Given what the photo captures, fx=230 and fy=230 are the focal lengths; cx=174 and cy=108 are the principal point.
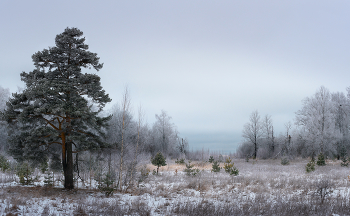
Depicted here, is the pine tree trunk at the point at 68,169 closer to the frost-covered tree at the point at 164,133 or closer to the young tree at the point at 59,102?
the young tree at the point at 59,102

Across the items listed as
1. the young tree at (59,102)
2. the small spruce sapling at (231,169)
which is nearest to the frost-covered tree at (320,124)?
the small spruce sapling at (231,169)

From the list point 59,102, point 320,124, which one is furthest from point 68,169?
point 320,124

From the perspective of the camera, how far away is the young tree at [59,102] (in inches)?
405

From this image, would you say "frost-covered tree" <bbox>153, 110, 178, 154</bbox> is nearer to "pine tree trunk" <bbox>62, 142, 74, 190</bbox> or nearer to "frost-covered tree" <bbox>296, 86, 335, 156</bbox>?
"frost-covered tree" <bbox>296, 86, 335, 156</bbox>

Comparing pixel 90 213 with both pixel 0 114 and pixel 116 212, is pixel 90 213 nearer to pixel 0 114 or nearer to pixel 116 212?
pixel 116 212

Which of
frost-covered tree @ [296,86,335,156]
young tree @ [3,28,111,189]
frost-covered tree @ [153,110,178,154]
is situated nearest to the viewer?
young tree @ [3,28,111,189]

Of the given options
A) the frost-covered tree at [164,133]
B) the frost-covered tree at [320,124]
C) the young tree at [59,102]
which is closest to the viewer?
the young tree at [59,102]

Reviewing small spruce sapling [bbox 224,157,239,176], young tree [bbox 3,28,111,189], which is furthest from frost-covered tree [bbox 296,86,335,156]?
young tree [bbox 3,28,111,189]

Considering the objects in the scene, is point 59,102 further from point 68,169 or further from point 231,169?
point 231,169

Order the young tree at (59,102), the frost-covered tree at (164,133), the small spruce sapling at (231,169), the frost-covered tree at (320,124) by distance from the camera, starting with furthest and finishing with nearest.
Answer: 1. the frost-covered tree at (164,133)
2. the frost-covered tree at (320,124)
3. the small spruce sapling at (231,169)
4. the young tree at (59,102)

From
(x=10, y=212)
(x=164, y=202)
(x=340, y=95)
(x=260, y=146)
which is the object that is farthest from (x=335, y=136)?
(x=10, y=212)

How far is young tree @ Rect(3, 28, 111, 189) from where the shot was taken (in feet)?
33.8

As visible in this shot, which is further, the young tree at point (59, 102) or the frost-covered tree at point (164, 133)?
the frost-covered tree at point (164, 133)

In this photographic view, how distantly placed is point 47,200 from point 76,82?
211 inches
